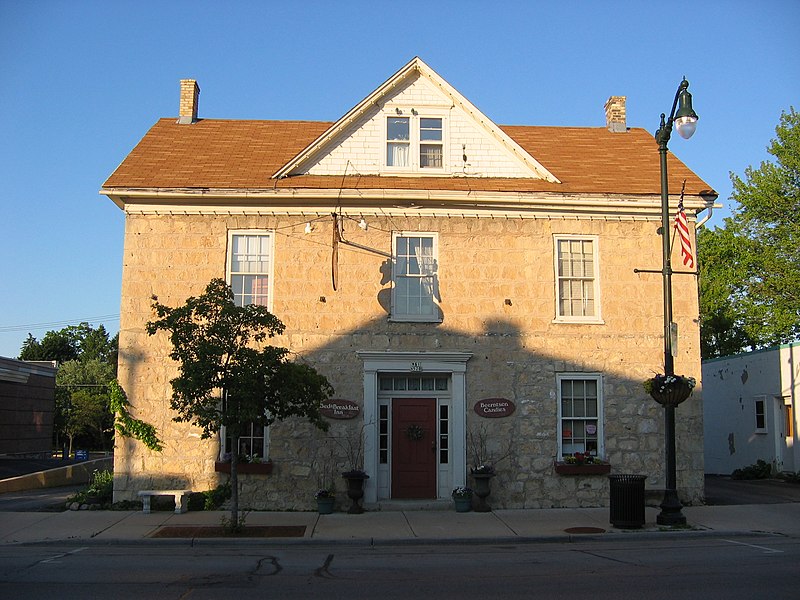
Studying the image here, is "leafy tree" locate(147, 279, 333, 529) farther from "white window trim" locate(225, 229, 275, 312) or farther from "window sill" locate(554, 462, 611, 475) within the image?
"window sill" locate(554, 462, 611, 475)

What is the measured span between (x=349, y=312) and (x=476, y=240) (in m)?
3.20

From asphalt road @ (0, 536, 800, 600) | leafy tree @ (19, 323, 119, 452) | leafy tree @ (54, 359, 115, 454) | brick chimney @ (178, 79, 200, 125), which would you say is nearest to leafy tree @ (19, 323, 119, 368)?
leafy tree @ (19, 323, 119, 452)

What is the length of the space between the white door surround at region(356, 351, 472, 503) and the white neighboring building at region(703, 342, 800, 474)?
10961 mm

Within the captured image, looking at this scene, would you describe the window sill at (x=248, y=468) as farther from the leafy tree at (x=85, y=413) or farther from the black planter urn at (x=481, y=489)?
the leafy tree at (x=85, y=413)

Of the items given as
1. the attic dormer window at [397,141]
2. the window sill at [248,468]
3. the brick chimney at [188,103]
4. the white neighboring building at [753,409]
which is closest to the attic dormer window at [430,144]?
the attic dormer window at [397,141]

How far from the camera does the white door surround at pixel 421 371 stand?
53.1 feet

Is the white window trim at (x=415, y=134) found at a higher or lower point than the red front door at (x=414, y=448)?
higher

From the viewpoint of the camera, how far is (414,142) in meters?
17.8

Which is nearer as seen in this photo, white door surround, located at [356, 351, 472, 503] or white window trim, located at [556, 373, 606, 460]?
white door surround, located at [356, 351, 472, 503]

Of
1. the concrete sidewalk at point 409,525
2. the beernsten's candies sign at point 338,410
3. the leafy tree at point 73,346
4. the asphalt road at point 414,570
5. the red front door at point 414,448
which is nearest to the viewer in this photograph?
the asphalt road at point 414,570

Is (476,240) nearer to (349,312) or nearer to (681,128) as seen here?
(349,312)

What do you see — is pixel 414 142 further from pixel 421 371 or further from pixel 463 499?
pixel 463 499

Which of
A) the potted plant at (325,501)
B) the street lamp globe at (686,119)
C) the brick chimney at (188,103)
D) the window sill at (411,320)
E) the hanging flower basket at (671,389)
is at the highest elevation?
the brick chimney at (188,103)

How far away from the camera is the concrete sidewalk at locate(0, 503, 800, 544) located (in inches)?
503
